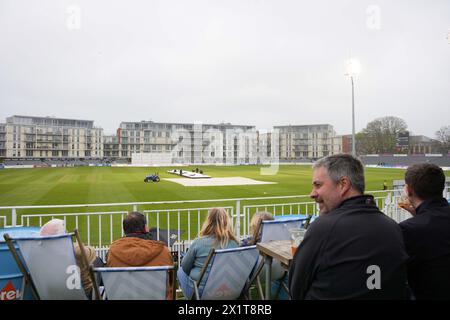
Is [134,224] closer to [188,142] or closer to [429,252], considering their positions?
[429,252]

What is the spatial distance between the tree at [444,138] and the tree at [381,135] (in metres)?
9.58

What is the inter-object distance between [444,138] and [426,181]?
319 feet

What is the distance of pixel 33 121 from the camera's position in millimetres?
123688

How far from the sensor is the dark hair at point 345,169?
2186mm

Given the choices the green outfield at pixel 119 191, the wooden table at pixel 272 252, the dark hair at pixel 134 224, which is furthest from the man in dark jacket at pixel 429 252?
the green outfield at pixel 119 191

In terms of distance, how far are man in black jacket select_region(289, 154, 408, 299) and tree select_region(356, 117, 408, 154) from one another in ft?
334

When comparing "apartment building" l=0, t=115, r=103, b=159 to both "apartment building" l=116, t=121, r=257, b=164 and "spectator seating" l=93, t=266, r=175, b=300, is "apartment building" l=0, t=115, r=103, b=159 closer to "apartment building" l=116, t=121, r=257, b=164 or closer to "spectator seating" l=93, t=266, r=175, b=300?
"apartment building" l=116, t=121, r=257, b=164

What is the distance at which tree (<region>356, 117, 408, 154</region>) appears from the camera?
302 feet

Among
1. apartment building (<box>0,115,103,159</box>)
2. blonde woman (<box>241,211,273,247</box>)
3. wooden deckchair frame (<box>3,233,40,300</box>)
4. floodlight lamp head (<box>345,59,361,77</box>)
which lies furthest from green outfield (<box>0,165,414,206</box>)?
apartment building (<box>0,115,103,159</box>)

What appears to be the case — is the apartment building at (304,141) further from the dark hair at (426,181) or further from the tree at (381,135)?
the dark hair at (426,181)
